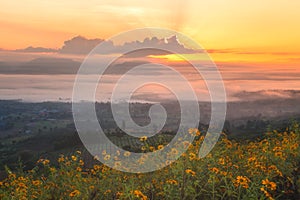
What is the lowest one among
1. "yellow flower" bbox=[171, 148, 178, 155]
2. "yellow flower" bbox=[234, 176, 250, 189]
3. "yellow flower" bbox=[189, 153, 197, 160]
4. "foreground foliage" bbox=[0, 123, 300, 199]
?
"foreground foliage" bbox=[0, 123, 300, 199]

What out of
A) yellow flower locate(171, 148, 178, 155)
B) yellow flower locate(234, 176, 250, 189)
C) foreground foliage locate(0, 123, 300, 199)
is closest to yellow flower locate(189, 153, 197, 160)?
foreground foliage locate(0, 123, 300, 199)

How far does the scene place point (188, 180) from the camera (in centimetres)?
707

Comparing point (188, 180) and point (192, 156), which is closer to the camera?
point (188, 180)

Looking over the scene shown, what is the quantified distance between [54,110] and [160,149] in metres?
130

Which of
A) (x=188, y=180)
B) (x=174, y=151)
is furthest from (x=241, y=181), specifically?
(x=174, y=151)

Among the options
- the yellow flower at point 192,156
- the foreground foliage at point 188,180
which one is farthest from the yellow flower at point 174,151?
the yellow flower at point 192,156

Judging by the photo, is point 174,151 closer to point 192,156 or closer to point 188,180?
point 192,156

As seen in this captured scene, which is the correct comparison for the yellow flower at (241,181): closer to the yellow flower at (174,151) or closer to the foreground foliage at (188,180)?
the foreground foliage at (188,180)

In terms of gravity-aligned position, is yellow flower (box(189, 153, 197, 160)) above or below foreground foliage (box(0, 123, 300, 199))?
above

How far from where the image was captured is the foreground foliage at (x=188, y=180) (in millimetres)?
6953

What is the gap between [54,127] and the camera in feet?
372

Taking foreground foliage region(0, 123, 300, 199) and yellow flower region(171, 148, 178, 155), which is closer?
foreground foliage region(0, 123, 300, 199)

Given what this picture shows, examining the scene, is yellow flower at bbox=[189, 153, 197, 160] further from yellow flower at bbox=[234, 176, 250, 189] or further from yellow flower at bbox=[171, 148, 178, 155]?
yellow flower at bbox=[234, 176, 250, 189]

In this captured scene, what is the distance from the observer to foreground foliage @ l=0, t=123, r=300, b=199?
695 centimetres
